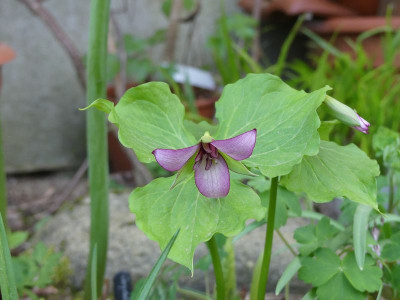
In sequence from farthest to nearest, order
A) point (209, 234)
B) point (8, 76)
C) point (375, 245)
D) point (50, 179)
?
point (50, 179)
point (8, 76)
point (375, 245)
point (209, 234)

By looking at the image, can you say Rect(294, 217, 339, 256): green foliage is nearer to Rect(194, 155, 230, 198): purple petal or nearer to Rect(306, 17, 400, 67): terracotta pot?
Rect(194, 155, 230, 198): purple petal

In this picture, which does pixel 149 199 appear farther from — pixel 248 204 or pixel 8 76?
pixel 8 76

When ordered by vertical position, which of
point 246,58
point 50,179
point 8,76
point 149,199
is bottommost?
point 50,179

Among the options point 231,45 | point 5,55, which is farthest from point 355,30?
point 5,55

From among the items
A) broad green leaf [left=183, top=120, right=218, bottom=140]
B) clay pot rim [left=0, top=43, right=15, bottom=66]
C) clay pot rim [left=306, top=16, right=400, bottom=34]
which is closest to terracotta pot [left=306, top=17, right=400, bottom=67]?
clay pot rim [left=306, top=16, right=400, bottom=34]

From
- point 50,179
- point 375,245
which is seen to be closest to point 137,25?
point 50,179

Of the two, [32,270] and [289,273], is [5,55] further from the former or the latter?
[289,273]
